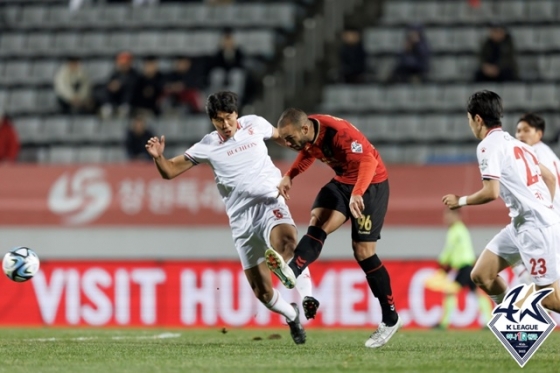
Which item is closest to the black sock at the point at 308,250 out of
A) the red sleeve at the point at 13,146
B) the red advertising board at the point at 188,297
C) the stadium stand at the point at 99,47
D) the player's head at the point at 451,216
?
the red advertising board at the point at 188,297

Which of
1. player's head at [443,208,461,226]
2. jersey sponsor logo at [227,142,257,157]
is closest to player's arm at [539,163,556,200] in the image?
jersey sponsor logo at [227,142,257,157]

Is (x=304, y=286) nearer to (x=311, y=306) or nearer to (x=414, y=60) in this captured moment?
(x=311, y=306)

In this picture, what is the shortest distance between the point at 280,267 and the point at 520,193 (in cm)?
210

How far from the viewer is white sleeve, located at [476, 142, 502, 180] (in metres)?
9.27

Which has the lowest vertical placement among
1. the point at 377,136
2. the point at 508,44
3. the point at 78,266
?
the point at 78,266

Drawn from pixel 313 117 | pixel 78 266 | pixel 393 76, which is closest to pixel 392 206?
pixel 393 76

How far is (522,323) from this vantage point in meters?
8.37

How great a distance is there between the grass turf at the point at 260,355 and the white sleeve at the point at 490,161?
146 centimetres

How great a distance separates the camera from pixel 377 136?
19234mm

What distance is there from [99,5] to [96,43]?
3.36 feet

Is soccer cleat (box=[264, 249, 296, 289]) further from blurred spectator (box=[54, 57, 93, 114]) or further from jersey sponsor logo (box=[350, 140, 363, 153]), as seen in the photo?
blurred spectator (box=[54, 57, 93, 114])

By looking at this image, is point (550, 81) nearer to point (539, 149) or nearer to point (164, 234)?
point (164, 234)

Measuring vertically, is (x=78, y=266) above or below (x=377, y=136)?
below

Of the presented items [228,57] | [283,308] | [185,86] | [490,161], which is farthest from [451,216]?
[490,161]
